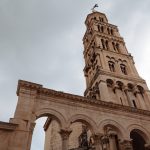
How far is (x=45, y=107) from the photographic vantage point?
16172mm

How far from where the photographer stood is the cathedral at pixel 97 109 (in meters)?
15.0

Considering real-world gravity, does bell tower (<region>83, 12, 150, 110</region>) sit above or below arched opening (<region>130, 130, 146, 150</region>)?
above

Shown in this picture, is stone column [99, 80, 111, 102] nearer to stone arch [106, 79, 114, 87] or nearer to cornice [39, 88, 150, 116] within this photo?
stone arch [106, 79, 114, 87]

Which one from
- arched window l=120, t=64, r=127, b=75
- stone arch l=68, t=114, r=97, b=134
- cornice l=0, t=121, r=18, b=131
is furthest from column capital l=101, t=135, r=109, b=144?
arched window l=120, t=64, r=127, b=75

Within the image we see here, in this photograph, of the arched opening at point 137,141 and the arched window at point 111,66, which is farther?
the arched window at point 111,66

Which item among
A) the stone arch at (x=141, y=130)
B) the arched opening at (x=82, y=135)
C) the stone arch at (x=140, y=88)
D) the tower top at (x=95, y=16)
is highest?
the tower top at (x=95, y=16)

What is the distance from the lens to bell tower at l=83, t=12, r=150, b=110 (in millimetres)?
25666

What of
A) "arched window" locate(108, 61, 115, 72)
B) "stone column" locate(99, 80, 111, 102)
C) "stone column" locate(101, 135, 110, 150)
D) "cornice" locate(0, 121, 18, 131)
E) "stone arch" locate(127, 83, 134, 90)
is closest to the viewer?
"cornice" locate(0, 121, 18, 131)

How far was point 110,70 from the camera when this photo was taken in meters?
28.8

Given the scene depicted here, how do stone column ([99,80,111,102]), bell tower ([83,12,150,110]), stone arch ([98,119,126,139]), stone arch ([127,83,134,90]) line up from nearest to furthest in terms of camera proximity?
stone arch ([98,119,126,139]), stone column ([99,80,111,102]), bell tower ([83,12,150,110]), stone arch ([127,83,134,90])

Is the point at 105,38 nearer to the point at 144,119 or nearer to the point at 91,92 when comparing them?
the point at 91,92

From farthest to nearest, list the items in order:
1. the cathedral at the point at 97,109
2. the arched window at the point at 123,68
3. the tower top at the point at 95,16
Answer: the tower top at the point at 95,16
the arched window at the point at 123,68
the cathedral at the point at 97,109

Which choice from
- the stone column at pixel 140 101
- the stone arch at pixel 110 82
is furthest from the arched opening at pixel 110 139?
the stone arch at pixel 110 82

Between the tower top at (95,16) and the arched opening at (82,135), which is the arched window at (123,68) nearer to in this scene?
the arched opening at (82,135)
